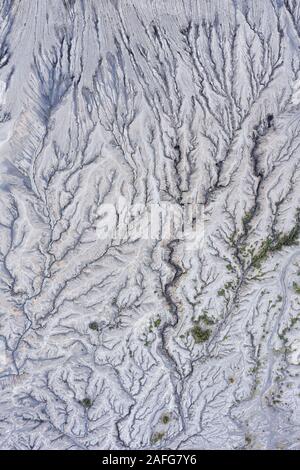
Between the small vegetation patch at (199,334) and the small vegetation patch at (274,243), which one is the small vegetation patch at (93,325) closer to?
the small vegetation patch at (199,334)

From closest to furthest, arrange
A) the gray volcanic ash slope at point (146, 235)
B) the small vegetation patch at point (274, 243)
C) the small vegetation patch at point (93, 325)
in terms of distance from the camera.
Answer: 1. the gray volcanic ash slope at point (146, 235)
2. the small vegetation patch at point (93, 325)
3. the small vegetation patch at point (274, 243)

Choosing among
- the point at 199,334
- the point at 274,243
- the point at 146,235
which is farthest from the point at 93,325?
the point at 274,243

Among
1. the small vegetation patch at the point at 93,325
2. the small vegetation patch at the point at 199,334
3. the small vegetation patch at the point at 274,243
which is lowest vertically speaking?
the small vegetation patch at the point at 93,325

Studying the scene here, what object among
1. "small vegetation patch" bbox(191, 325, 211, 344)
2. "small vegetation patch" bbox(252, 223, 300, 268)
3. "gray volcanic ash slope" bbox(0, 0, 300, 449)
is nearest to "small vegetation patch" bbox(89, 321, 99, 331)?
"gray volcanic ash slope" bbox(0, 0, 300, 449)

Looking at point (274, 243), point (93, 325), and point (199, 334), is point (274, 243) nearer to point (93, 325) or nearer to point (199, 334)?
point (199, 334)

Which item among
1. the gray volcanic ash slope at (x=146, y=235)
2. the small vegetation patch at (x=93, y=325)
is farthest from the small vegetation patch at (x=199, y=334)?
the small vegetation patch at (x=93, y=325)
